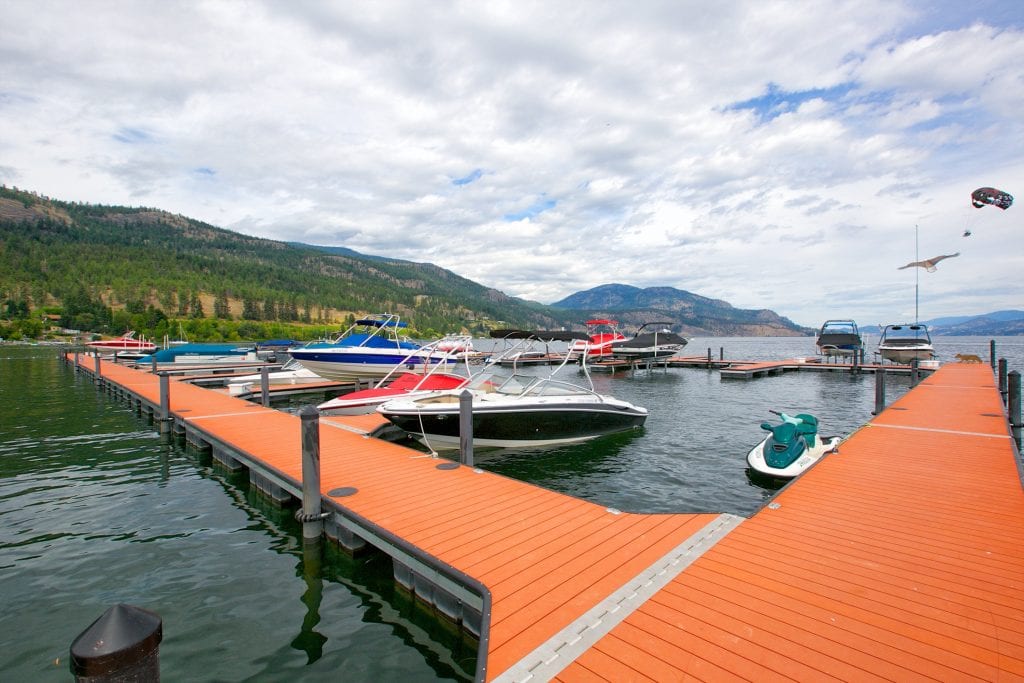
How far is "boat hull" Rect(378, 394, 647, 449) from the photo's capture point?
1047 cm

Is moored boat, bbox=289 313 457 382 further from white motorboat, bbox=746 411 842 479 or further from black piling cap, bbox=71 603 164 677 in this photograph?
black piling cap, bbox=71 603 164 677

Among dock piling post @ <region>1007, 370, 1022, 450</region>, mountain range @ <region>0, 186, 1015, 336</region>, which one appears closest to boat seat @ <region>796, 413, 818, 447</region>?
dock piling post @ <region>1007, 370, 1022, 450</region>

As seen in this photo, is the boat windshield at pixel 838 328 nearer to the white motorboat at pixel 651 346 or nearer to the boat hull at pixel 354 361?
the white motorboat at pixel 651 346

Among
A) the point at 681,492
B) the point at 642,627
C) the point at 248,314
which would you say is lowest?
the point at 681,492

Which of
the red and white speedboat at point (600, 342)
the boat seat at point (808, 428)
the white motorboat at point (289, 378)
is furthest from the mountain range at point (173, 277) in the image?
the boat seat at point (808, 428)

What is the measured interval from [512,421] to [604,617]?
766 centimetres

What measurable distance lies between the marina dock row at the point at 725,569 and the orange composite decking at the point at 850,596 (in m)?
0.01

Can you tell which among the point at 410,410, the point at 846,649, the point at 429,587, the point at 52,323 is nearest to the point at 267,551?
the point at 429,587

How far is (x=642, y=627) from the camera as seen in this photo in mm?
3391

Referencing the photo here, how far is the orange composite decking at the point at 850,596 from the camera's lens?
2.98 m

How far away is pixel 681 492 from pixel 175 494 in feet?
29.3

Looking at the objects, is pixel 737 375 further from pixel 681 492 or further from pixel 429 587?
pixel 429 587

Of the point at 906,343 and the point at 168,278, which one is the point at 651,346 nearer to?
the point at 906,343

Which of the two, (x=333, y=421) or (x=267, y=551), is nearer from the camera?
(x=267, y=551)
